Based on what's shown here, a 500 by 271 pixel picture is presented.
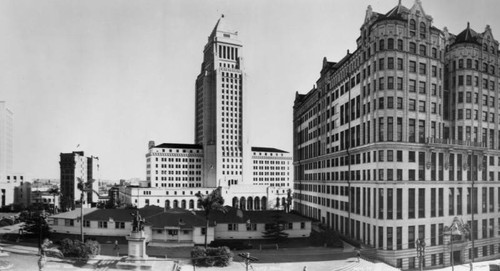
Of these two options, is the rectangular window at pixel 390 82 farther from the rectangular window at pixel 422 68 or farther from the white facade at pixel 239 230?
the white facade at pixel 239 230

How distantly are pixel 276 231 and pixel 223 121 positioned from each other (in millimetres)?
88330

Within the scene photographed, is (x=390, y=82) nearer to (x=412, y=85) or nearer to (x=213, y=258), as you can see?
(x=412, y=85)

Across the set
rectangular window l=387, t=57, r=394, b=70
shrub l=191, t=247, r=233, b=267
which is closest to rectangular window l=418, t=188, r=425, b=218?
rectangular window l=387, t=57, r=394, b=70

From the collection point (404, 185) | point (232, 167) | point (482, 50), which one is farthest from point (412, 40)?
point (232, 167)

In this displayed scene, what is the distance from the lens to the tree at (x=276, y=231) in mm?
55594

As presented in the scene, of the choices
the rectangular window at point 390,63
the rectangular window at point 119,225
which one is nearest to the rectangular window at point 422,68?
the rectangular window at point 390,63

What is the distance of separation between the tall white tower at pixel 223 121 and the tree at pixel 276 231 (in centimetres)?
8161

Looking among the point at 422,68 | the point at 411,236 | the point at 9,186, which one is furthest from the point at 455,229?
the point at 9,186

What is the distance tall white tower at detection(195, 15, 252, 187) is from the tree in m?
81.6

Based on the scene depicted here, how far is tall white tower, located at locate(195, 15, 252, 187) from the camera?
140 m

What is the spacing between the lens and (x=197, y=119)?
15688 cm

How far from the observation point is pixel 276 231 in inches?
2188

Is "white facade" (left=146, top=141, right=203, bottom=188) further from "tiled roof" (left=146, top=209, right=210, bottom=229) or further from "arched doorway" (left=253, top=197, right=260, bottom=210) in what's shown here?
"tiled roof" (left=146, top=209, right=210, bottom=229)

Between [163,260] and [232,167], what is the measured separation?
100752 millimetres
